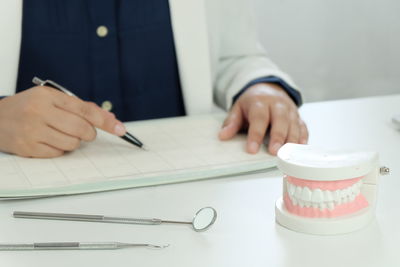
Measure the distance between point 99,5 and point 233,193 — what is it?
2.23 ft

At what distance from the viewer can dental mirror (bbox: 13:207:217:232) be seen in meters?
0.73

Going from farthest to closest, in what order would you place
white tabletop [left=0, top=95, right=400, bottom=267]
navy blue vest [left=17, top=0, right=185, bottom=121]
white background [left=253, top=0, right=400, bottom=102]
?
white background [left=253, top=0, right=400, bottom=102], navy blue vest [left=17, top=0, right=185, bottom=121], white tabletop [left=0, top=95, right=400, bottom=267]

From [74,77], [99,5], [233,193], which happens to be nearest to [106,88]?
[74,77]

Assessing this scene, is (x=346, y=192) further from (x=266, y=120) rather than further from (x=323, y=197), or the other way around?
(x=266, y=120)

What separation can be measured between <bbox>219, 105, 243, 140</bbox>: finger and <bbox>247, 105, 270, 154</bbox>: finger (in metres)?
0.02

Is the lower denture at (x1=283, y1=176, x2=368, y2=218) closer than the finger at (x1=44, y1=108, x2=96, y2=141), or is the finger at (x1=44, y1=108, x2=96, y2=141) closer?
the lower denture at (x1=283, y1=176, x2=368, y2=218)

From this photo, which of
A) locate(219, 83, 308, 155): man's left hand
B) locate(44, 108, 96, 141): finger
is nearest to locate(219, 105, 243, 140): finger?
locate(219, 83, 308, 155): man's left hand

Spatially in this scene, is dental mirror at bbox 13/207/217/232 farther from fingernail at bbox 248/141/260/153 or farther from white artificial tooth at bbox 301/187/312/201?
fingernail at bbox 248/141/260/153

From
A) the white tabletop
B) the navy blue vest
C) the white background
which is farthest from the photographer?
the white background

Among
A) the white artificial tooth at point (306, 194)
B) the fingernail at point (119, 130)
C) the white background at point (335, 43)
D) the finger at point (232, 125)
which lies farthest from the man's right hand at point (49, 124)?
the white background at point (335, 43)

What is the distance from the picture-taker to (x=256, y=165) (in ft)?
3.00

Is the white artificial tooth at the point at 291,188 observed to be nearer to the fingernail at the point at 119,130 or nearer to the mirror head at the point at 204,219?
the mirror head at the point at 204,219

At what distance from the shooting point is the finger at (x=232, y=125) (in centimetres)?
106

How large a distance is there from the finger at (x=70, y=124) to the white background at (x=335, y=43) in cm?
127
